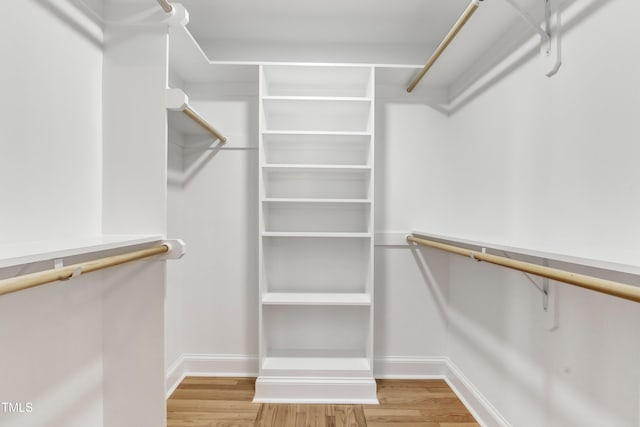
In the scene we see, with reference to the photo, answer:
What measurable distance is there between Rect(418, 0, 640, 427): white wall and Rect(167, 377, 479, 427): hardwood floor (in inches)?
10.3

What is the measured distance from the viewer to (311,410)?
1916 mm

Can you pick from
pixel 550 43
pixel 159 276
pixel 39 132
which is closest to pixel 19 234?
pixel 39 132

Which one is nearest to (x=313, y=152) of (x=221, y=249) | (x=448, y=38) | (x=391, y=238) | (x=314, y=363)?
(x=391, y=238)

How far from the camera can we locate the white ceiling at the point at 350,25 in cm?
191

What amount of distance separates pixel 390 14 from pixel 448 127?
851 millimetres

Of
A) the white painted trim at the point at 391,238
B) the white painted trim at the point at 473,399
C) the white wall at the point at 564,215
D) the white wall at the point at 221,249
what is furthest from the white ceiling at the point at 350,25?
the white painted trim at the point at 473,399

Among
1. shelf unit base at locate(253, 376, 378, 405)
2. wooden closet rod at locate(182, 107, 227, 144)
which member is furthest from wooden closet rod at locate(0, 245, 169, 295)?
shelf unit base at locate(253, 376, 378, 405)

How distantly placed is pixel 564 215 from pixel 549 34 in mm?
746

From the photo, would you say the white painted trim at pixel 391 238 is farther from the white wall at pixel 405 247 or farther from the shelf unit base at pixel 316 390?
the shelf unit base at pixel 316 390

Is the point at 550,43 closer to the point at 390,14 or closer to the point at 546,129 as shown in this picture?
the point at 546,129

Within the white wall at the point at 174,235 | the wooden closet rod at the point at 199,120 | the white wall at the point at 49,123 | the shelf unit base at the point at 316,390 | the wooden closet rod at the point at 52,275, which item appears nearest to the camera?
the wooden closet rod at the point at 52,275

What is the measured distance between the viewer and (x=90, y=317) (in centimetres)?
128

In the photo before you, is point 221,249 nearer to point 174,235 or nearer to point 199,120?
point 174,235

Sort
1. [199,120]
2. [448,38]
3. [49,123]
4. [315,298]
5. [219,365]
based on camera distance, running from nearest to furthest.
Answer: [49,123]
[448,38]
[199,120]
[315,298]
[219,365]
